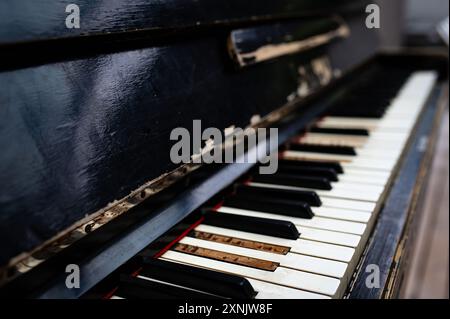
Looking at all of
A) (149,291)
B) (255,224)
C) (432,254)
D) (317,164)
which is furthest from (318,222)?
(432,254)

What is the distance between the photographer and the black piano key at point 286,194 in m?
1.32

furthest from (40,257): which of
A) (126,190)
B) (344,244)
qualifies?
(344,244)

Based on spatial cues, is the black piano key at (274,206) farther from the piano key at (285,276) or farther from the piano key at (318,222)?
the piano key at (285,276)

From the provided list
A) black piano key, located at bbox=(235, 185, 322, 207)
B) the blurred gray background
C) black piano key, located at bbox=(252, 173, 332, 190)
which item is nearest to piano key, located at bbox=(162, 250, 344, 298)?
black piano key, located at bbox=(235, 185, 322, 207)

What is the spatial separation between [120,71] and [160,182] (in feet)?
0.95

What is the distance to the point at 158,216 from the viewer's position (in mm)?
1091

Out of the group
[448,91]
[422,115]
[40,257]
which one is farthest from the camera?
[448,91]

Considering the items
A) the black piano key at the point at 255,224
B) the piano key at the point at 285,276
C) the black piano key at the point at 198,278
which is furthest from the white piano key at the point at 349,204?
the black piano key at the point at 198,278

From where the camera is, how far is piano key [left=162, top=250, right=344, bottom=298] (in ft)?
3.05

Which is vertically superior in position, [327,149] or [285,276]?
[327,149]

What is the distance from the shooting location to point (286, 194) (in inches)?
52.9

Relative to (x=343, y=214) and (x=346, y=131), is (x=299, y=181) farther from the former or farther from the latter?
(x=346, y=131)

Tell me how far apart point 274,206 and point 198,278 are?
41 centimetres

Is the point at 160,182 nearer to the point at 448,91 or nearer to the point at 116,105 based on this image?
the point at 116,105
